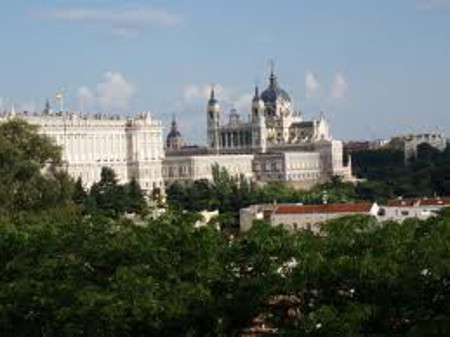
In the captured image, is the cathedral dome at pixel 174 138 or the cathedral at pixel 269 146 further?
the cathedral dome at pixel 174 138

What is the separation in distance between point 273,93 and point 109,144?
43.9 metres

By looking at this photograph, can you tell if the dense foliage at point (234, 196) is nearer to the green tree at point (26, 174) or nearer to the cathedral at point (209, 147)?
the cathedral at point (209, 147)

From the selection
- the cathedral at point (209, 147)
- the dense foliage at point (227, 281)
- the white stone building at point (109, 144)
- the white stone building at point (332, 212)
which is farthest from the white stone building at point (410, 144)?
the dense foliage at point (227, 281)

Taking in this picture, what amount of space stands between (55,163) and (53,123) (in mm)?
52518

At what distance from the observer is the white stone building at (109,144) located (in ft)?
368

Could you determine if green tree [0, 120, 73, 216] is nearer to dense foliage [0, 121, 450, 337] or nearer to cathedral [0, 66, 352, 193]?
dense foliage [0, 121, 450, 337]

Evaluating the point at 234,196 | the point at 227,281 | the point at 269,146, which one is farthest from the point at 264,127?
the point at 227,281

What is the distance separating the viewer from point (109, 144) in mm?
119938

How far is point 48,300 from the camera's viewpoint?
22.3 metres

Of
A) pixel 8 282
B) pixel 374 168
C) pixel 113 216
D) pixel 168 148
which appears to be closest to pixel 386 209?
pixel 113 216

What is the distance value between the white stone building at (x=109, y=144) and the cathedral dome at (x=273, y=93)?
31837 millimetres

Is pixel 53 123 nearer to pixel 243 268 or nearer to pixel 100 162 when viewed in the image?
pixel 100 162

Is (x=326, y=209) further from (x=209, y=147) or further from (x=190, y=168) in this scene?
(x=209, y=147)

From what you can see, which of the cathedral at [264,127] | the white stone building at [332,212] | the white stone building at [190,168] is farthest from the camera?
the cathedral at [264,127]
